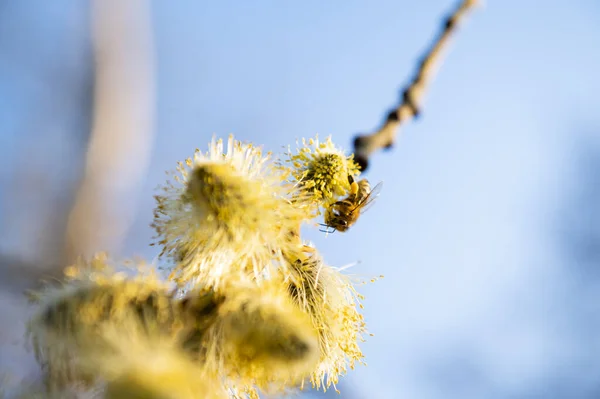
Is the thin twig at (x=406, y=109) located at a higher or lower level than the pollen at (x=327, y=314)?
higher

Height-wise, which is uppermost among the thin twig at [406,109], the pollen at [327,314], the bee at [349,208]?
the thin twig at [406,109]

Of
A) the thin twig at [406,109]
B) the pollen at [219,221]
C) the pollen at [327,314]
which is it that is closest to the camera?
the pollen at [219,221]

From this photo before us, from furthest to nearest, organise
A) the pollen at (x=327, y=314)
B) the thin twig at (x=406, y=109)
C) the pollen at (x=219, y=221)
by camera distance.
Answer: the thin twig at (x=406, y=109) → the pollen at (x=327, y=314) → the pollen at (x=219, y=221)

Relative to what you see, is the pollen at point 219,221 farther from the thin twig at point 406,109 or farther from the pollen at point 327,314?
the thin twig at point 406,109

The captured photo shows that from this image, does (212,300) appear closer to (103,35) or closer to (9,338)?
(9,338)

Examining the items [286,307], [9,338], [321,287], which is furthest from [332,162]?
[9,338]

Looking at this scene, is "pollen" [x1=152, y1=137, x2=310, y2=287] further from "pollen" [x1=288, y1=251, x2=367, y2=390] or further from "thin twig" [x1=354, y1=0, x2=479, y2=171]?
"thin twig" [x1=354, y1=0, x2=479, y2=171]
